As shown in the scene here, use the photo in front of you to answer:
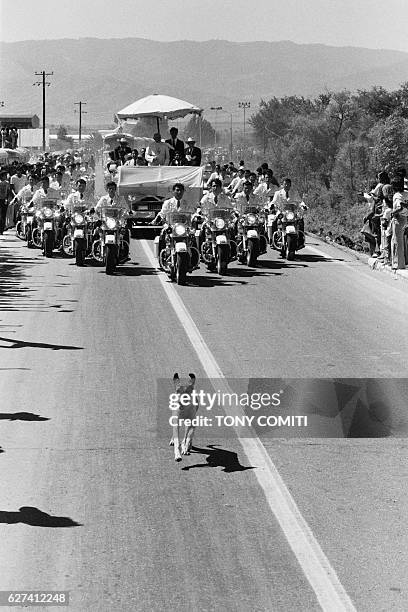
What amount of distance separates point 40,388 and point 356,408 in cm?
297

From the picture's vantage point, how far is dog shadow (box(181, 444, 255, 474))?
9586mm

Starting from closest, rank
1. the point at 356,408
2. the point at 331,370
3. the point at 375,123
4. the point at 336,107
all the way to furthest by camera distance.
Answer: the point at 356,408 → the point at 331,370 → the point at 375,123 → the point at 336,107

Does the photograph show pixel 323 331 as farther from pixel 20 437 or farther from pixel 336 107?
pixel 336 107

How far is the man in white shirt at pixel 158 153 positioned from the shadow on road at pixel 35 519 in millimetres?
26932

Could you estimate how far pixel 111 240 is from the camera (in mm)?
23281

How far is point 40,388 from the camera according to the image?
12.5 m

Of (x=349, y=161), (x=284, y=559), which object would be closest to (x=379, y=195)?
(x=284, y=559)

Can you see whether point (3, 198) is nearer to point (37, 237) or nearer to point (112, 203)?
point (37, 237)

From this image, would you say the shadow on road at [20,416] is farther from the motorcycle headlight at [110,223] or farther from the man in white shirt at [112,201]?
the man in white shirt at [112,201]

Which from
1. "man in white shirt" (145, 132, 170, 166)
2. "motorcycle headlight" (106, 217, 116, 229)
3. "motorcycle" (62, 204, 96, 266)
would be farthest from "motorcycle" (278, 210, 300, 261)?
"man in white shirt" (145, 132, 170, 166)

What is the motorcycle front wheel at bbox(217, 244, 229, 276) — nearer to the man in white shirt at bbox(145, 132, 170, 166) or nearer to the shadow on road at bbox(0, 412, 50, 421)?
the man in white shirt at bbox(145, 132, 170, 166)

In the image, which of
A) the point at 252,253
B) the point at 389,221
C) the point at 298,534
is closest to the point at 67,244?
the point at 252,253

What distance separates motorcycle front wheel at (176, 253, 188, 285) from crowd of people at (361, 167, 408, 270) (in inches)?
159

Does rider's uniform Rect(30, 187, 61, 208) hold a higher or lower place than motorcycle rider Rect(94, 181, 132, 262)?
lower
